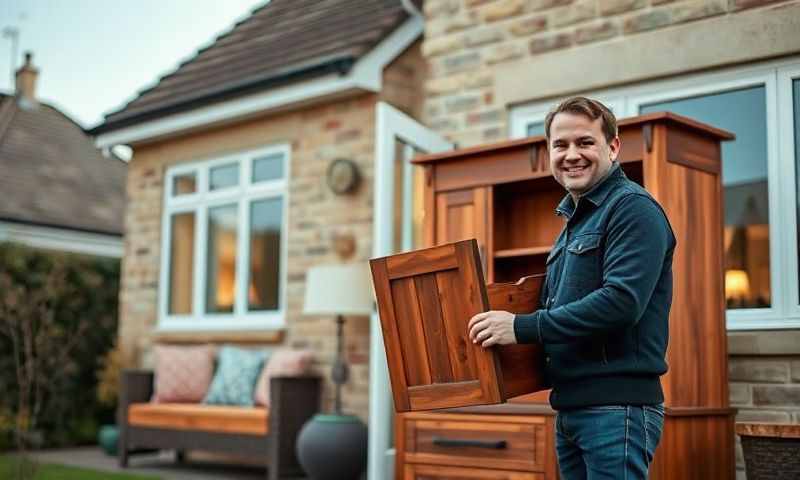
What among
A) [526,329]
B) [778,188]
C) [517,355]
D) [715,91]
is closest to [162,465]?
[715,91]

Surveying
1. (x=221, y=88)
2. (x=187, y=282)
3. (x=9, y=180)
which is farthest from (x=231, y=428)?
(x=9, y=180)

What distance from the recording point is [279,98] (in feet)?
26.4

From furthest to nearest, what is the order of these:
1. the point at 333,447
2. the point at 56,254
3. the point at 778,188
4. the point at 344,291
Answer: the point at 56,254, the point at 344,291, the point at 333,447, the point at 778,188

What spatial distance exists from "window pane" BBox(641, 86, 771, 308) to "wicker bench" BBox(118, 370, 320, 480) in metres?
3.57

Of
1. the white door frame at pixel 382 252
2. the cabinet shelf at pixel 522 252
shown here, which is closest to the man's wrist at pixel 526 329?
the cabinet shelf at pixel 522 252

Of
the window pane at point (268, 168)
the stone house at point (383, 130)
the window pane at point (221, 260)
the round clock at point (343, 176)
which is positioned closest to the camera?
the stone house at point (383, 130)

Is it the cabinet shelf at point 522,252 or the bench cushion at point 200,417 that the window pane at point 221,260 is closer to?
the bench cushion at point 200,417

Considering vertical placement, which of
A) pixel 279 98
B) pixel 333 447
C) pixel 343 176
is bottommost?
pixel 333 447

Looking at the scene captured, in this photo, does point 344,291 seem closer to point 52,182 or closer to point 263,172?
point 263,172

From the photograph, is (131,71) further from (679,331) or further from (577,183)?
(577,183)

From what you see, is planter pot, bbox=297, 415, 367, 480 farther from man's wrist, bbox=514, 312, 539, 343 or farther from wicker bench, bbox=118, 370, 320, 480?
man's wrist, bbox=514, 312, 539, 343

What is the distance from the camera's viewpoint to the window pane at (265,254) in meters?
8.49

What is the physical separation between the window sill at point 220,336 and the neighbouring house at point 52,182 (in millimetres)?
3033

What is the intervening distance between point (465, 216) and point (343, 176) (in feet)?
9.34
